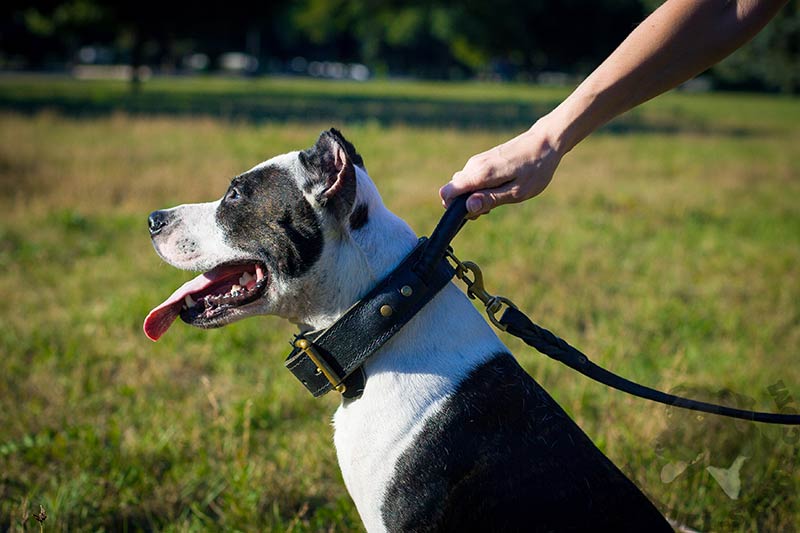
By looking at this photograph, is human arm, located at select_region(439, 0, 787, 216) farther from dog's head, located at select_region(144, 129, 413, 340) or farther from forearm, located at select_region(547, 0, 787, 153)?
dog's head, located at select_region(144, 129, 413, 340)

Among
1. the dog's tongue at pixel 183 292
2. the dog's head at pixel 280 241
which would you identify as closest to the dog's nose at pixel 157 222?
the dog's head at pixel 280 241

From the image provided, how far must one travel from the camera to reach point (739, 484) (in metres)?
2.94

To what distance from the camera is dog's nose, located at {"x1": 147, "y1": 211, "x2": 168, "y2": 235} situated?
2.45 metres

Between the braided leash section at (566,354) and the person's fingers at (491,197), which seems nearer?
the person's fingers at (491,197)

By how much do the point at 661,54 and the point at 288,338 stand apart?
12.2 ft

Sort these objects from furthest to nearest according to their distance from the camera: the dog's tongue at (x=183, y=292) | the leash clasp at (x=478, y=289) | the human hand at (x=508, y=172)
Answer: the dog's tongue at (x=183, y=292), the leash clasp at (x=478, y=289), the human hand at (x=508, y=172)

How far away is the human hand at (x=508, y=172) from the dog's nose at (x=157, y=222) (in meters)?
0.98

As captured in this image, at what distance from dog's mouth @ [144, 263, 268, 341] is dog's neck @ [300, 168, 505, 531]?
0.78 ft

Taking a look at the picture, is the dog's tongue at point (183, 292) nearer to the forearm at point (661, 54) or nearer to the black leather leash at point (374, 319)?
the black leather leash at point (374, 319)

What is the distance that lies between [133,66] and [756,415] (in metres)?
34.9

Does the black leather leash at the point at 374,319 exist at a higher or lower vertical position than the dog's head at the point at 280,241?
lower

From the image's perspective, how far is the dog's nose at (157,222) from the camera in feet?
8.03

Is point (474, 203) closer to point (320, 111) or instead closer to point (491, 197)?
point (491, 197)

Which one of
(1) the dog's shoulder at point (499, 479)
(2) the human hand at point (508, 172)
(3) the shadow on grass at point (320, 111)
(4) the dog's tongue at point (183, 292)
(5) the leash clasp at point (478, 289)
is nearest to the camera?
(1) the dog's shoulder at point (499, 479)
